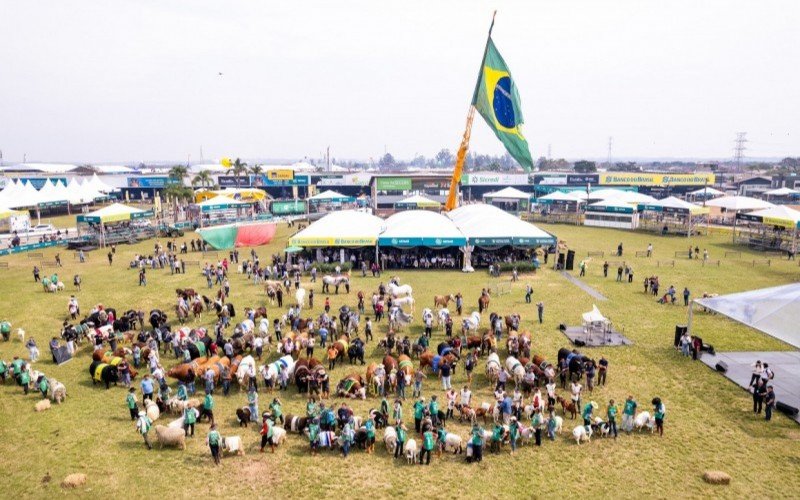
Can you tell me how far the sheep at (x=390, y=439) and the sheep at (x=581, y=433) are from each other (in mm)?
4981

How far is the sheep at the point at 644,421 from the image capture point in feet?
46.9

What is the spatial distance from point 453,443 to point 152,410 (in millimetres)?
8869

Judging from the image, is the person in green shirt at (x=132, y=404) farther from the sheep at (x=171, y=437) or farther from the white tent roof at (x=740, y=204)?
the white tent roof at (x=740, y=204)

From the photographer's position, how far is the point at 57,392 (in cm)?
1602

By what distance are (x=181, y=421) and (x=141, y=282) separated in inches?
773

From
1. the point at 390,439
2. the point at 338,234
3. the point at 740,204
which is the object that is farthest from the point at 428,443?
the point at 740,204

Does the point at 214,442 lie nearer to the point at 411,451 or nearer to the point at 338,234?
the point at 411,451

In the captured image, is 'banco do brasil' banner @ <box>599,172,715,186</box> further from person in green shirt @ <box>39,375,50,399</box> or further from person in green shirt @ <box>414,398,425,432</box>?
person in green shirt @ <box>39,375,50,399</box>

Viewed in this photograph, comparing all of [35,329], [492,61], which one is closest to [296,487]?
[35,329]

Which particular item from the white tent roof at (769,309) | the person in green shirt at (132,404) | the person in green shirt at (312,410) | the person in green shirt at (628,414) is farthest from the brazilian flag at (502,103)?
the person in green shirt at (132,404)

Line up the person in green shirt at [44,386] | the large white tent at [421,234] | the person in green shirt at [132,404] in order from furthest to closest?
the large white tent at [421,234] → the person in green shirt at [44,386] → the person in green shirt at [132,404]

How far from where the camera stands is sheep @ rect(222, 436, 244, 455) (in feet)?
42.7

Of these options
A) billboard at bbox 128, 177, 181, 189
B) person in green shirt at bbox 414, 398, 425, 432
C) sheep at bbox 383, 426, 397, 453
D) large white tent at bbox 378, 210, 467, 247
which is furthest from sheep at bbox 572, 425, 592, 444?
billboard at bbox 128, 177, 181, 189

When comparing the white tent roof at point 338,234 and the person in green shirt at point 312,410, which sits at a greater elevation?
the white tent roof at point 338,234
